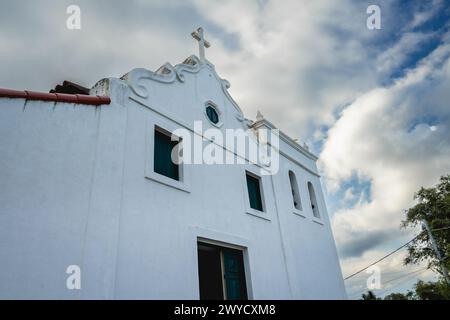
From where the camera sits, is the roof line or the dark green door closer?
the roof line

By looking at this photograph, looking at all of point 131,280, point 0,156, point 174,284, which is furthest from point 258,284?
point 0,156

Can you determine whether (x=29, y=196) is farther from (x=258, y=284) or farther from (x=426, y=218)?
(x=426, y=218)

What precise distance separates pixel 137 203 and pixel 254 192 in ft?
14.0

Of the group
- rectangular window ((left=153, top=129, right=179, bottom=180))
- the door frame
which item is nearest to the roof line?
rectangular window ((left=153, top=129, right=179, bottom=180))

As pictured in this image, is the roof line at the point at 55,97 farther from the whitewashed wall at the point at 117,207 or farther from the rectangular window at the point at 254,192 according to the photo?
the rectangular window at the point at 254,192

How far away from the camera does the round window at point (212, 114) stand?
852cm

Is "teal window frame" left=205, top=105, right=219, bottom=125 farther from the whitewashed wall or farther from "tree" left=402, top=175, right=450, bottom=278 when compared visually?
"tree" left=402, top=175, right=450, bottom=278

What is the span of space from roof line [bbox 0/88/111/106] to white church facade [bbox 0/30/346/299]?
2 cm

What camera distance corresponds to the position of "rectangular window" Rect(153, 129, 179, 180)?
6555 millimetres

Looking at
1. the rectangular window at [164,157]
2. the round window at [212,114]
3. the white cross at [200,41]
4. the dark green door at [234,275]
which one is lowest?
the dark green door at [234,275]

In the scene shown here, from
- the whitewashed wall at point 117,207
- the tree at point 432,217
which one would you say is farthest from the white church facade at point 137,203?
the tree at point 432,217

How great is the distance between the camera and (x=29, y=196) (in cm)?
438

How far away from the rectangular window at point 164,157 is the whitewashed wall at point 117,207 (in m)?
0.29

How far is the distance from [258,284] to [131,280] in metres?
3.36
